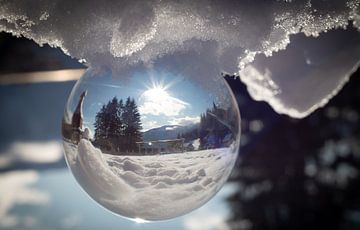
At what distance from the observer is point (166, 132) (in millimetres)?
763

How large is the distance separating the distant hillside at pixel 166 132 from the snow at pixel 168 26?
106 mm

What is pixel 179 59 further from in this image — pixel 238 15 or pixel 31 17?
pixel 31 17

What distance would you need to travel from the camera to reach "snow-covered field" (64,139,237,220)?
2.56ft

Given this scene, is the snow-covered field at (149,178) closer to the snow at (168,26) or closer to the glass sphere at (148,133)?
the glass sphere at (148,133)

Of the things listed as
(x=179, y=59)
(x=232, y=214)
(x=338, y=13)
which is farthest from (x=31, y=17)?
(x=232, y=214)

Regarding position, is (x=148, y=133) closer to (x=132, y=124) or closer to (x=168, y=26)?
(x=132, y=124)

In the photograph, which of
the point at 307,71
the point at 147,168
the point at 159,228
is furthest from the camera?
the point at 159,228

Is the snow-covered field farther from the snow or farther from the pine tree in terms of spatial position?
the snow

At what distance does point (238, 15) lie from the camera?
0.81 m

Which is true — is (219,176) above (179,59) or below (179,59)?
below

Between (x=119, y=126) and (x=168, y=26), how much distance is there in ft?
0.72

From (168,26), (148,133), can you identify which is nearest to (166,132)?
(148,133)

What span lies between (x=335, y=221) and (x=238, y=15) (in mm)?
4052

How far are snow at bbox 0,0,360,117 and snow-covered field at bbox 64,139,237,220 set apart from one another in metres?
0.17
